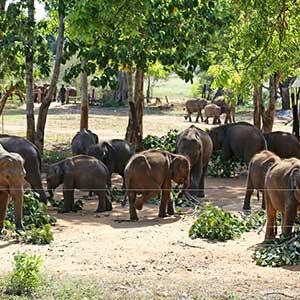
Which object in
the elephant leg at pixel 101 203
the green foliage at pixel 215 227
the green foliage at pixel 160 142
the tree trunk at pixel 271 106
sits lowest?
the elephant leg at pixel 101 203

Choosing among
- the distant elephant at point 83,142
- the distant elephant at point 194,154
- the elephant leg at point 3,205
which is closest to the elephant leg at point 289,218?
the elephant leg at point 3,205

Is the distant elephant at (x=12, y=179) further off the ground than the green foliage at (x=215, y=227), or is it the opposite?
the distant elephant at (x=12, y=179)

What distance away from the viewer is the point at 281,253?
396 inches

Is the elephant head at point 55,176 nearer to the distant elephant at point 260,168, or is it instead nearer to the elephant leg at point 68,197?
the elephant leg at point 68,197

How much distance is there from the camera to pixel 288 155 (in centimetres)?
2075

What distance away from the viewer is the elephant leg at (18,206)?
11.8 metres

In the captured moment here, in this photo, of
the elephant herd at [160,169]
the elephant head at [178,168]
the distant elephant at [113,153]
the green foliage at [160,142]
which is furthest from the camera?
the green foliage at [160,142]

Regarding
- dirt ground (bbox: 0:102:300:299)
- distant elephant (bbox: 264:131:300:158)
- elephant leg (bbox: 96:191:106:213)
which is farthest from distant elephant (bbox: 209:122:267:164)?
elephant leg (bbox: 96:191:106:213)

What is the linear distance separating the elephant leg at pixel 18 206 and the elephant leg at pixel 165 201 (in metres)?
3.16

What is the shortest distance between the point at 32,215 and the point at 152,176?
8.14ft

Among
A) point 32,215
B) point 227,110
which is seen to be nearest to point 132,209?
point 32,215

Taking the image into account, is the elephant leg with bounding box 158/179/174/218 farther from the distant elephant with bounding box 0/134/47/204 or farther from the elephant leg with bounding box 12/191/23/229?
the elephant leg with bounding box 12/191/23/229

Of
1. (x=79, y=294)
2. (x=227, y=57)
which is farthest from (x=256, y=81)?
(x=79, y=294)

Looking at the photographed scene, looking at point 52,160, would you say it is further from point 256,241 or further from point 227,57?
point 256,241
